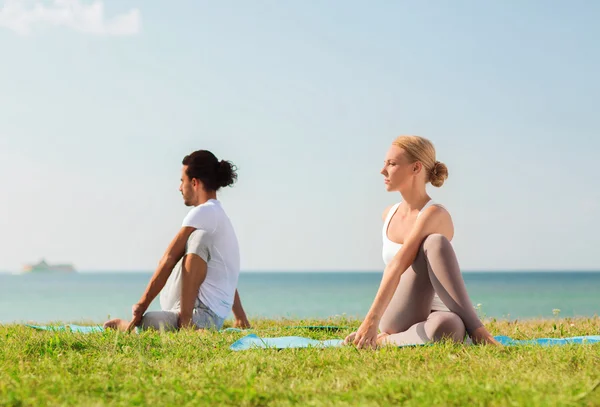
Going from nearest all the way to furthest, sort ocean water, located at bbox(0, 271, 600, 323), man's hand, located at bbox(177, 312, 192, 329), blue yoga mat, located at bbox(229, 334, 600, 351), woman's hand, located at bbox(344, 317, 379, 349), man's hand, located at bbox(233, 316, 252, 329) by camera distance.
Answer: woman's hand, located at bbox(344, 317, 379, 349) < blue yoga mat, located at bbox(229, 334, 600, 351) < man's hand, located at bbox(177, 312, 192, 329) < man's hand, located at bbox(233, 316, 252, 329) < ocean water, located at bbox(0, 271, 600, 323)

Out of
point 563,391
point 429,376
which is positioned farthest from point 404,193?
point 563,391

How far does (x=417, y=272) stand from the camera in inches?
201

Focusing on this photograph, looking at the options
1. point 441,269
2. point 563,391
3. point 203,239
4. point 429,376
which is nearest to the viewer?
point 563,391

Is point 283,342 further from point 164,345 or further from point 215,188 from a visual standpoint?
point 215,188

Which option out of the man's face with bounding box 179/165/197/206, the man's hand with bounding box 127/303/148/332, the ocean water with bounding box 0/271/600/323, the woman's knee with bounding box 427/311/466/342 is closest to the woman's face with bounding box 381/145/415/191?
the woman's knee with bounding box 427/311/466/342

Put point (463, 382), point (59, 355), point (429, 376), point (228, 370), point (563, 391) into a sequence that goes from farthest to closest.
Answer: point (59, 355)
point (228, 370)
point (429, 376)
point (463, 382)
point (563, 391)

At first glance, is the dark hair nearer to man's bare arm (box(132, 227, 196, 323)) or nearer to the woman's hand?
man's bare arm (box(132, 227, 196, 323))

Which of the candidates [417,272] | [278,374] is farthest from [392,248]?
[278,374]

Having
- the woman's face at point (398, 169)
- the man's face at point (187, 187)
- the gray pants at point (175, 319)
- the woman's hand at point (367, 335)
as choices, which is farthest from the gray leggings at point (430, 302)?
the man's face at point (187, 187)

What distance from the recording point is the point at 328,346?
16.5ft

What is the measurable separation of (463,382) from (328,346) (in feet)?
5.56

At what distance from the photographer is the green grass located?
127 inches

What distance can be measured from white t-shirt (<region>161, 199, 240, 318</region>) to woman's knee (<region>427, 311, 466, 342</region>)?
9.15 feet

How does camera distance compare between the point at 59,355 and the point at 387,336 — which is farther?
the point at 387,336
